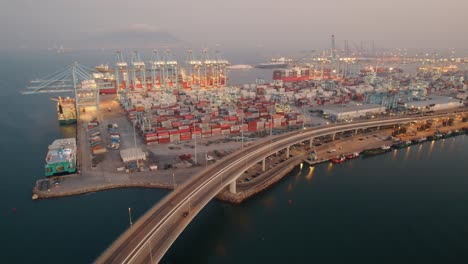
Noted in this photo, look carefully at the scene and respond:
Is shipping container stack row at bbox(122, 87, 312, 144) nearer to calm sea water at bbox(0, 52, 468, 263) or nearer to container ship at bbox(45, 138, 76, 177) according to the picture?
container ship at bbox(45, 138, 76, 177)

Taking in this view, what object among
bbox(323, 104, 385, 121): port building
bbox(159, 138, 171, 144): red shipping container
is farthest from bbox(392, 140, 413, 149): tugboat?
bbox(159, 138, 171, 144): red shipping container

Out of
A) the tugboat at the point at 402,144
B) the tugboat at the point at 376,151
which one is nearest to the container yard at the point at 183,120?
the tugboat at the point at 376,151

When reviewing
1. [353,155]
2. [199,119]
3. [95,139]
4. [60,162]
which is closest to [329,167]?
[353,155]

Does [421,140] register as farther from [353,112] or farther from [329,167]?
[329,167]

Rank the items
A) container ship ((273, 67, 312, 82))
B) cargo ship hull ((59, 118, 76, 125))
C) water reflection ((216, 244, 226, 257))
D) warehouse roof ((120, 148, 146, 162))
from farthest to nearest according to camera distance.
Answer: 1. container ship ((273, 67, 312, 82))
2. cargo ship hull ((59, 118, 76, 125))
3. warehouse roof ((120, 148, 146, 162))
4. water reflection ((216, 244, 226, 257))

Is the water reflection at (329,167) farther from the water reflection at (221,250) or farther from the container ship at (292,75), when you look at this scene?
the container ship at (292,75)

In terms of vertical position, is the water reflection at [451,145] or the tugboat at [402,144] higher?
the tugboat at [402,144]
